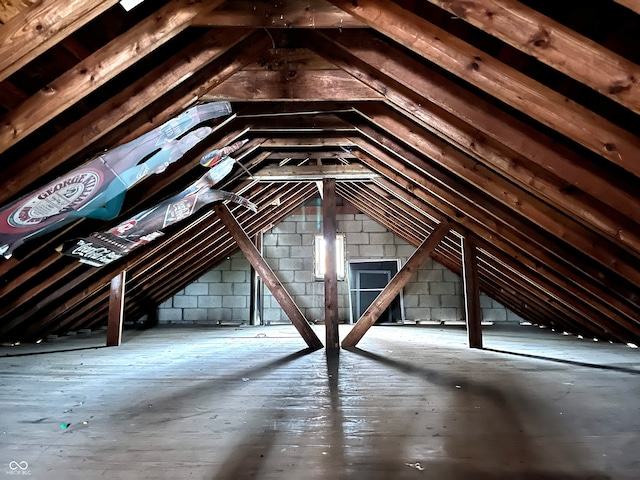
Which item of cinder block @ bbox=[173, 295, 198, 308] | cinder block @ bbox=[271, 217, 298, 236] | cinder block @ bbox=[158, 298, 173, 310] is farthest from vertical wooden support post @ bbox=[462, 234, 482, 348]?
cinder block @ bbox=[158, 298, 173, 310]

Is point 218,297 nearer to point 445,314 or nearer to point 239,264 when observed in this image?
point 239,264

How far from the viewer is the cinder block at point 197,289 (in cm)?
888

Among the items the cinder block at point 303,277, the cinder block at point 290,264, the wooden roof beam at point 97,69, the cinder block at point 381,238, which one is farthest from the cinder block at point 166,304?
the wooden roof beam at point 97,69

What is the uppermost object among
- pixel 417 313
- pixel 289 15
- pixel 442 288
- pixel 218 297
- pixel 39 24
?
→ pixel 289 15

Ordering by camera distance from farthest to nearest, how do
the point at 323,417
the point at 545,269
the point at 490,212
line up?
the point at 545,269 < the point at 490,212 < the point at 323,417

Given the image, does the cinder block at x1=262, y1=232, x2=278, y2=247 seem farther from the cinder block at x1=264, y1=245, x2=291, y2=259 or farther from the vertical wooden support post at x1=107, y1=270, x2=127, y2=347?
the vertical wooden support post at x1=107, y1=270, x2=127, y2=347

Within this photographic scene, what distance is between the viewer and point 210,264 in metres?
8.26

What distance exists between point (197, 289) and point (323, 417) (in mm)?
7322

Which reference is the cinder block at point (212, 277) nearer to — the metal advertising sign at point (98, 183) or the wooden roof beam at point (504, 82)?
the metal advertising sign at point (98, 183)

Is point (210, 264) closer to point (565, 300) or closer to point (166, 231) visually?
point (166, 231)

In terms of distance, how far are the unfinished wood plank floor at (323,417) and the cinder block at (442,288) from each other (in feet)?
15.6

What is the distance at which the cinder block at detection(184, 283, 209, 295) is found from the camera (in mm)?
8875

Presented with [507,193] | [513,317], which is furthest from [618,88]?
[513,317]

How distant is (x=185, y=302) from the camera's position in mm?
8844
